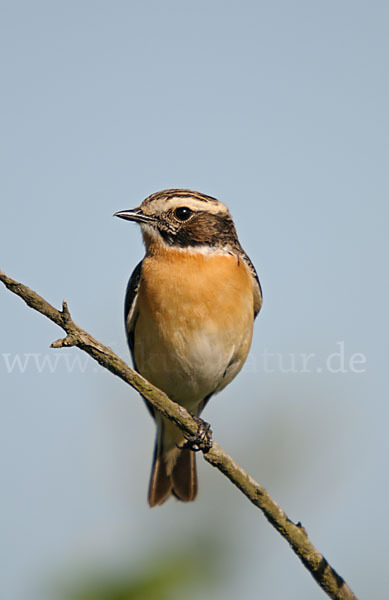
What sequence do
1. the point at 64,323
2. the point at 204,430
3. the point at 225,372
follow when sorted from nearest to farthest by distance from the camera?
the point at 64,323
the point at 204,430
the point at 225,372

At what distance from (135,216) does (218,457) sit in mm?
2935

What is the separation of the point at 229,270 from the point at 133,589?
4202 mm

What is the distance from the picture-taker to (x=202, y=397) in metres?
7.78

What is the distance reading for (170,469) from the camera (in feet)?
27.5

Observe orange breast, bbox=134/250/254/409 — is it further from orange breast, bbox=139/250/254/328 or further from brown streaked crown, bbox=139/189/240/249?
brown streaked crown, bbox=139/189/240/249

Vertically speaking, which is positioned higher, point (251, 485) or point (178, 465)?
point (178, 465)

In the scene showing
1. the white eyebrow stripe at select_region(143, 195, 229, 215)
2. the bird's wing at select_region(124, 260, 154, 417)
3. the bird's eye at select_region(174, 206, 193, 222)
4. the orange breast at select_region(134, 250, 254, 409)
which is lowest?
the orange breast at select_region(134, 250, 254, 409)

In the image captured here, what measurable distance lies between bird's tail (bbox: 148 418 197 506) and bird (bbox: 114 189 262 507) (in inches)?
47.3

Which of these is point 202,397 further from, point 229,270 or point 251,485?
point 251,485

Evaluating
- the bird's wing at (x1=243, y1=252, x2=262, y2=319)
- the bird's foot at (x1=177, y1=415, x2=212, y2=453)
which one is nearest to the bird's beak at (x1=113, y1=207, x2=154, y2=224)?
the bird's wing at (x1=243, y1=252, x2=262, y2=319)

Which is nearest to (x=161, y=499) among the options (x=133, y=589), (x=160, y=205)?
(x=160, y=205)

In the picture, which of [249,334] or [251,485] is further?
[249,334]

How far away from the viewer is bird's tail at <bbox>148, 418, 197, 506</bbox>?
8.00 m

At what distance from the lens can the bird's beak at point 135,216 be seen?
22.4 ft
